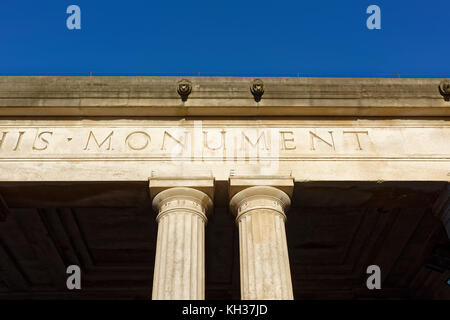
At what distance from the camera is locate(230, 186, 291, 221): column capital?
13445mm

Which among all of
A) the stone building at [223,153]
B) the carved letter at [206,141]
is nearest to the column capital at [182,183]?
the stone building at [223,153]

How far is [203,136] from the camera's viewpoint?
15047 millimetres

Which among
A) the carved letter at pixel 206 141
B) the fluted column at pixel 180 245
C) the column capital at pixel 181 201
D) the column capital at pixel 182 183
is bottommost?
the fluted column at pixel 180 245

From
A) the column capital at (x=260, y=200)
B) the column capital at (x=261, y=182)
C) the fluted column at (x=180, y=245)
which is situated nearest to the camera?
the fluted column at (x=180, y=245)

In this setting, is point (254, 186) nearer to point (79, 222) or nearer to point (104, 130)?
point (104, 130)

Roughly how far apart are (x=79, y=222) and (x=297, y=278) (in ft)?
30.1

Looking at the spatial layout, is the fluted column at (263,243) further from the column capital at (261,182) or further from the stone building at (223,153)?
the column capital at (261,182)

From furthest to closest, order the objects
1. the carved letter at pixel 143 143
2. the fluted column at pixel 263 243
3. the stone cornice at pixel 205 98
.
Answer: the stone cornice at pixel 205 98 → the carved letter at pixel 143 143 → the fluted column at pixel 263 243

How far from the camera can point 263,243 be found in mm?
12594

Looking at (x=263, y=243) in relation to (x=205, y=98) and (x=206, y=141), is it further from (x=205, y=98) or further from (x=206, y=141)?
(x=205, y=98)

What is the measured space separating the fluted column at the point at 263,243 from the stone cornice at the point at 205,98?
2994mm

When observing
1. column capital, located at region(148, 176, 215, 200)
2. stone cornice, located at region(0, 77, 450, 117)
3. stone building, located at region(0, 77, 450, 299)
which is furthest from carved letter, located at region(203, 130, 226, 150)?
column capital, located at region(148, 176, 215, 200)

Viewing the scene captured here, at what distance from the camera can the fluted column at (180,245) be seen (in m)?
11.7
